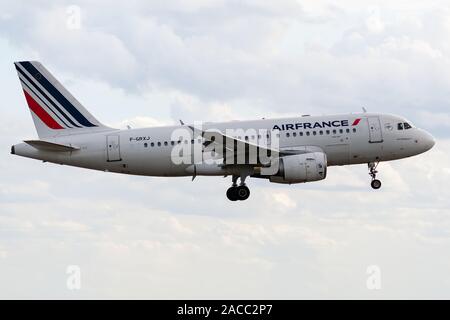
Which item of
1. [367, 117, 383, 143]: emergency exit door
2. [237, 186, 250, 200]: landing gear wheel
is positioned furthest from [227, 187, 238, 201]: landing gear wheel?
[367, 117, 383, 143]: emergency exit door

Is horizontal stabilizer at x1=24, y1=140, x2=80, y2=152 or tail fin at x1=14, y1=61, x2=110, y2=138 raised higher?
tail fin at x1=14, y1=61, x2=110, y2=138

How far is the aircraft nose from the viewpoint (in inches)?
2948

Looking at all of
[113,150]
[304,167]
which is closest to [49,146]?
[113,150]

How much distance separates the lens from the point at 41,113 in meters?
76.6

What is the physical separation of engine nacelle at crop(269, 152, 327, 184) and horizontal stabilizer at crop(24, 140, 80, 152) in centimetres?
1386

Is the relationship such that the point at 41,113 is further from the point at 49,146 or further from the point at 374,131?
the point at 374,131

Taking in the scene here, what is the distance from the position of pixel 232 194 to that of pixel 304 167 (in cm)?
569

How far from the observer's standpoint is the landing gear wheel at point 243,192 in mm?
74062

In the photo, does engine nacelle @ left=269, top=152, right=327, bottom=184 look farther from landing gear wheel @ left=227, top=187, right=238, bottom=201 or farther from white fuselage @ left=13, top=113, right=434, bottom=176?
landing gear wheel @ left=227, top=187, right=238, bottom=201

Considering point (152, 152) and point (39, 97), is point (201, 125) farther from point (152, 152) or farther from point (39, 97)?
point (39, 97)

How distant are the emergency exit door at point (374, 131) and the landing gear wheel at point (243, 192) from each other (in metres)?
8.56

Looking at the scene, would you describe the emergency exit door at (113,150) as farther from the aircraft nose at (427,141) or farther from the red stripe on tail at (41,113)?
the aircraft nose at (427,141)

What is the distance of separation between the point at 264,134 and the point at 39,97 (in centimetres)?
1566

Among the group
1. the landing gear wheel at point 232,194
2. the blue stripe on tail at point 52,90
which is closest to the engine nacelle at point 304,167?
the landing gear wheel at point 232,194
